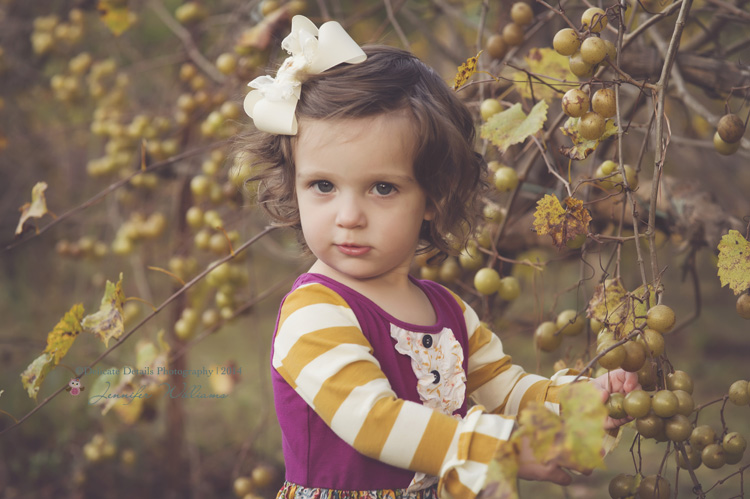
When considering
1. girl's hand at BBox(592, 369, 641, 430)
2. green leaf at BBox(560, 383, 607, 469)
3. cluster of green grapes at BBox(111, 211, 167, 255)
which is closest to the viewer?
green leaf at BBox(560, 383, 607, 469)

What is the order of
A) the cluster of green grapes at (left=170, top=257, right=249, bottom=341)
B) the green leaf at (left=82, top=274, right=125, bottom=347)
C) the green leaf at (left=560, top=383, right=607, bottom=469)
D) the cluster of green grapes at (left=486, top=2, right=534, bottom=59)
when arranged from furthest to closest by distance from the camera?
the cluster of green grapes at (left=170, top=257, right=249, bottom=341) → the cluster of green grapes at (left=486, top=2, right=534, bottom=59) → the green leaf at (left=82, top=274, right=125, bottom=347) → the green leaf at (left=560, top=383, right=607, bottom=469)

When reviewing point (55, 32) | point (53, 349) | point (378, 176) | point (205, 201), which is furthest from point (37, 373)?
point (55, 32)

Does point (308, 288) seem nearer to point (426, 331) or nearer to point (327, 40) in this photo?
point (426, 331)

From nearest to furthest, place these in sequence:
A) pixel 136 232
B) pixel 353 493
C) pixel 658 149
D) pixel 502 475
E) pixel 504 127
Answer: pixel 502 475
pixel 658 149
pixel 353 493
pixel 504 127
pixel 136 232

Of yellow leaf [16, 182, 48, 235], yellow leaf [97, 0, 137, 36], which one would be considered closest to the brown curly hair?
yellow leaf [16, 182, 48, 235]

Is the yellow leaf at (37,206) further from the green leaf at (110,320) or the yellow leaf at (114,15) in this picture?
the yellow leaf at (114,15)

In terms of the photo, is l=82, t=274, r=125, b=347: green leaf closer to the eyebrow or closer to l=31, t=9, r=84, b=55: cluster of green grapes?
the eyebrow

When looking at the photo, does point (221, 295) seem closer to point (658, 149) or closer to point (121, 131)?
point (121, 131)

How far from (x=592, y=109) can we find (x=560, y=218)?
0.15m

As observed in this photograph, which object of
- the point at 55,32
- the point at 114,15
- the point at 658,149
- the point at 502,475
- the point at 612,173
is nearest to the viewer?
the point at 502,475

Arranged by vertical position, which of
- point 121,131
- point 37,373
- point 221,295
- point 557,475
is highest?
point 557,475

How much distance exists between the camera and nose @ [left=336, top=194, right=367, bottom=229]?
0.94m

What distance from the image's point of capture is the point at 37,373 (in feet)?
3.88

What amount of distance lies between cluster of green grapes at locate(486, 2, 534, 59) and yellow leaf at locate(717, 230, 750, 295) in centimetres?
60
